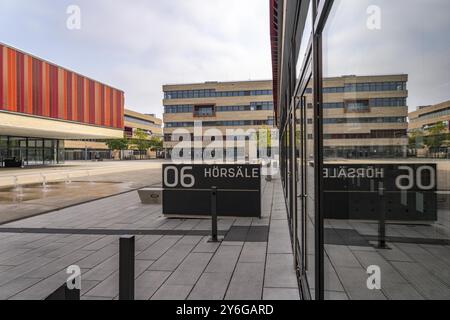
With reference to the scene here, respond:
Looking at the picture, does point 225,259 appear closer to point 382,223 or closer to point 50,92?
point 382,223

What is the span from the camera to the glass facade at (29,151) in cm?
3991

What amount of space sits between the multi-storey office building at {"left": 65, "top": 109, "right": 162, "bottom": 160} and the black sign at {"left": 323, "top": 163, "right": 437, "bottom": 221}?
264ft

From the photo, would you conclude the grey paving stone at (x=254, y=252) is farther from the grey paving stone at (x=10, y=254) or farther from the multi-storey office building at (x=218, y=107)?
the multi-storey office building at (x=218, y=107)

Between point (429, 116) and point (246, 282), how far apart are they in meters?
4.05

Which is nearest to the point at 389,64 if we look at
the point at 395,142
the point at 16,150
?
the point at 395,142

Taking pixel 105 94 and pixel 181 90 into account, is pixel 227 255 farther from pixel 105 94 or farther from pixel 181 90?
pixel 181 90

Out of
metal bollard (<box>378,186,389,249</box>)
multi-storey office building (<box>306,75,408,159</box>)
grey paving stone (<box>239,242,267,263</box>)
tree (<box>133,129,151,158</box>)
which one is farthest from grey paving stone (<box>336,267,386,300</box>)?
tree (<box>133,129,151,158</box>)

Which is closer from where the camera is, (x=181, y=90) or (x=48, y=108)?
(x=48, y=108)

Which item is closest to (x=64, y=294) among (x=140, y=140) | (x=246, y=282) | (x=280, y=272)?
(x=246, y=282)

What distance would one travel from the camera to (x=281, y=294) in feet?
13.5

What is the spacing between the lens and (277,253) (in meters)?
5.86

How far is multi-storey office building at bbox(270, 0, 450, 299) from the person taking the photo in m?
0.87

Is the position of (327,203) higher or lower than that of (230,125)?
lower

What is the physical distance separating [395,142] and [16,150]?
4840cm
